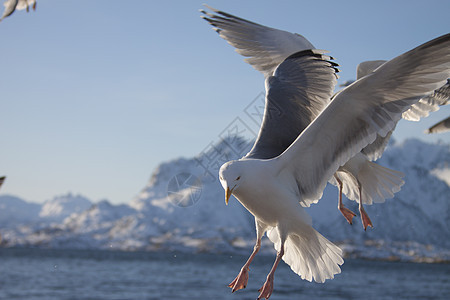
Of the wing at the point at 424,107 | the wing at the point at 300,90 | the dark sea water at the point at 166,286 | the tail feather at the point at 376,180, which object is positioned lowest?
the dark sea water at the point at 166,286

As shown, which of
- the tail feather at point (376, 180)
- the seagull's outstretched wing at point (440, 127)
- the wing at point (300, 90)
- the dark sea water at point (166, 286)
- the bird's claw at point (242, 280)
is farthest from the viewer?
the dark sea water at point (166, 286)

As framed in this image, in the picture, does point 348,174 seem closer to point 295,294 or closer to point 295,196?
point 295,196

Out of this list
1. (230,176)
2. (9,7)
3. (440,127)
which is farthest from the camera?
(440,127)

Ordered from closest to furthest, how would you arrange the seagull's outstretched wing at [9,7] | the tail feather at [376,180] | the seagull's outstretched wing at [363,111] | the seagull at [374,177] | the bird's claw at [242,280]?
1. the seagull's outstretched wing at [9,7]
2. the seagull's outstretched wing at [363,111]
3. the bird's claw at [242,280]
4. the seagull at [374,177]
5. the tail feather at [376,180]

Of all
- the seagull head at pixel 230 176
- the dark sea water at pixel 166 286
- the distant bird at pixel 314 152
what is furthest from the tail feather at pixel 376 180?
the dark sea water at pixel 166 286

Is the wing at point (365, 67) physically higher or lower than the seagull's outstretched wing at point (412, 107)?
higher

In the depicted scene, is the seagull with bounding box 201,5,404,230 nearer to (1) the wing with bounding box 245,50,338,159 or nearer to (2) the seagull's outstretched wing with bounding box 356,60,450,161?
(2) the seagull's outstretched wing with bounding box 356,60,450,161

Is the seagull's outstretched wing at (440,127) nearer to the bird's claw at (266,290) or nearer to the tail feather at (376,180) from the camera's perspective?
the tail feather at (376,180)

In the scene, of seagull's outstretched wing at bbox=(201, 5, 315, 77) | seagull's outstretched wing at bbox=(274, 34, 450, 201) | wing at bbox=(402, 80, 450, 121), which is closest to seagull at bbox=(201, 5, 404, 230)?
seagull's outstretched wing at bbox=(201, 5, 315, 77)

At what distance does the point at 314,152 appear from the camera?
4926mm

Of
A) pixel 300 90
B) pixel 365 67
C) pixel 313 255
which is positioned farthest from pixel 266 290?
pixel 365 67

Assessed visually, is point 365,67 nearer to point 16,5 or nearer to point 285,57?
point 285,57

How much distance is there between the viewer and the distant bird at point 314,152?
4465 millimetres

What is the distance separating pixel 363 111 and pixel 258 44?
2.94 m
